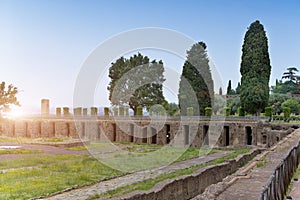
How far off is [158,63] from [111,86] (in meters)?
7.84

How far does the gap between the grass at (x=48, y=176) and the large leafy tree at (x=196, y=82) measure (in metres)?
22.0

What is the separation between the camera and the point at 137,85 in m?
49.2

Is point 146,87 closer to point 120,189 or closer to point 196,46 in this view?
point 196,46

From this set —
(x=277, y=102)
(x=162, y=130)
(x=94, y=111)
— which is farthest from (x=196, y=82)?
(x=277, y=102)

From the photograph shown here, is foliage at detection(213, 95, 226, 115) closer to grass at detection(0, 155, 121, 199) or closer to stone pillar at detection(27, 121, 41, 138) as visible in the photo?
stone pillar at detection(27, 121, 41, 138)

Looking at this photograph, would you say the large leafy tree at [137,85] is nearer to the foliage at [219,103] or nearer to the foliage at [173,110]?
the foliage at [173,110]

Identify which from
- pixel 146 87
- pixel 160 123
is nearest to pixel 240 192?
pixel 160 123

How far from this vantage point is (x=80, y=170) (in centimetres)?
1777

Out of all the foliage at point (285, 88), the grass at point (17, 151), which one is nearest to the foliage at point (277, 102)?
the foliage at point (285, 88)

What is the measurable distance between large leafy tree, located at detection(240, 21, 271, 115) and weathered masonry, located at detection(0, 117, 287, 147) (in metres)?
6.90

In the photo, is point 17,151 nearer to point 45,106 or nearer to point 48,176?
point 48,176

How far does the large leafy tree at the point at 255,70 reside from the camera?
3666cm

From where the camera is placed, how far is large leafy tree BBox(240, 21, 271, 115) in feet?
120

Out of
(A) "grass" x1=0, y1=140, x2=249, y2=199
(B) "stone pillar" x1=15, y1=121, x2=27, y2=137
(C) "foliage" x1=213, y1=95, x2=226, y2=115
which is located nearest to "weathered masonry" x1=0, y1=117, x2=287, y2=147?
(B) "stone pillar" x1=15, y1=121, x2=27, y2=137
